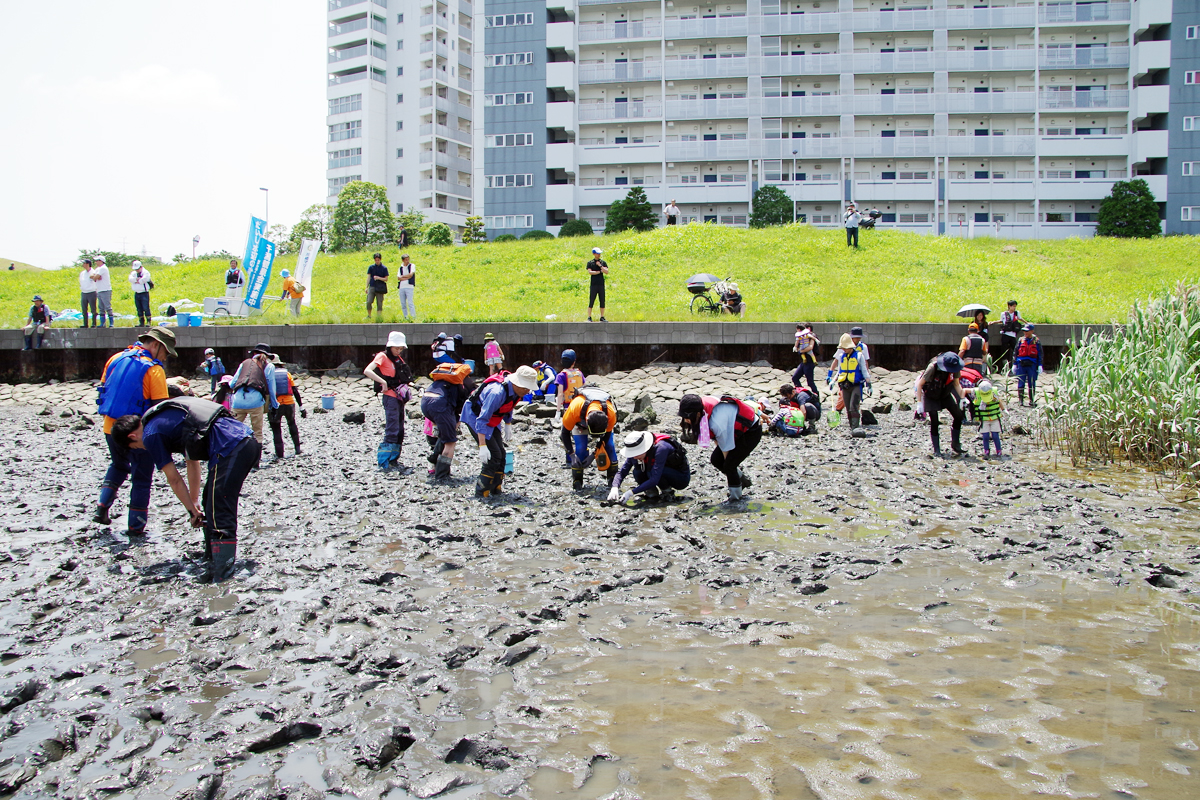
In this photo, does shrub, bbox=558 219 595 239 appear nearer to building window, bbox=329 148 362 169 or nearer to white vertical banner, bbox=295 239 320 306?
white vertical banner, bbox=295 239 320 306

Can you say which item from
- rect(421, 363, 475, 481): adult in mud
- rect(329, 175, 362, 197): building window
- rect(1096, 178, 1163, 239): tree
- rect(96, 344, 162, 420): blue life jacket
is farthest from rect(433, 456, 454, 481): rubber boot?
rect(329, 175, 362, 197): building window

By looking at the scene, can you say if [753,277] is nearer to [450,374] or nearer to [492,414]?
[450,374]

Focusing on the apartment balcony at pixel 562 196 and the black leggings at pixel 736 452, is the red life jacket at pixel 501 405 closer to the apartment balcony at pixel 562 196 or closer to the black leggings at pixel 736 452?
the black leggings at pixel 736 452

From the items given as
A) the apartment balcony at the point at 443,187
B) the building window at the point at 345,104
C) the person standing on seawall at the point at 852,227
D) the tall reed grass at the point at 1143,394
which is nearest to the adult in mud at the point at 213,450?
the tall reed grass at the point at 1143,394

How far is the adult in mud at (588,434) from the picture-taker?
9.81 m

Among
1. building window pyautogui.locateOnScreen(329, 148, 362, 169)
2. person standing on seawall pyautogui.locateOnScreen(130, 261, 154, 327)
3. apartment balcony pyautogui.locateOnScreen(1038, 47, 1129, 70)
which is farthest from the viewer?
building window pyautogui.locateOnScreen(329, 148, 362, 169)

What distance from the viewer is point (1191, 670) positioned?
4762 mm

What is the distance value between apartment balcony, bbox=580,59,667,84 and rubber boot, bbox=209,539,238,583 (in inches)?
2136

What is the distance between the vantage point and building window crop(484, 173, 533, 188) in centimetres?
5731

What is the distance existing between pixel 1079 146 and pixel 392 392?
2190 inches

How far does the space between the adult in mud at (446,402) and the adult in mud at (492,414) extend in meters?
0.69

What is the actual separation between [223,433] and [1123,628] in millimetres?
7078

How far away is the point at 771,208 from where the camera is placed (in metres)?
48.3

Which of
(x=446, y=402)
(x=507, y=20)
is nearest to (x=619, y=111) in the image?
(x=507, y=20)
